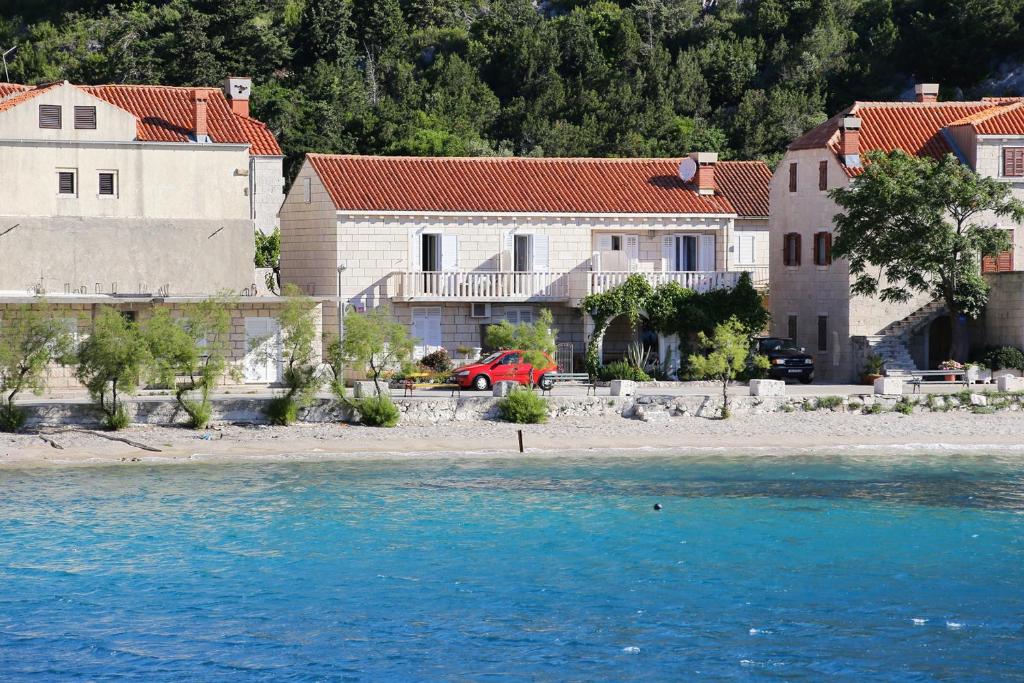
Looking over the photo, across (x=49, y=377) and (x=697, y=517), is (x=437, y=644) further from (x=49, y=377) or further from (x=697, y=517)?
(x=49, y=377)

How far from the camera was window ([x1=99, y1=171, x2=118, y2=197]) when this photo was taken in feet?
156

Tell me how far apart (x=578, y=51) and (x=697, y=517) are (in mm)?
64609

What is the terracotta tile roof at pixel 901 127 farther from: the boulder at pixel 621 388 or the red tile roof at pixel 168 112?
the red tile roof at pixel 168 112

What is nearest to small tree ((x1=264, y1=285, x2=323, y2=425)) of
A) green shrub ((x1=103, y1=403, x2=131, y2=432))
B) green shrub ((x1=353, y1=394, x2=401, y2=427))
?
green shrub ((x1=353, y1=394, x2=401, y2=427))

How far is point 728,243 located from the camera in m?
51.8

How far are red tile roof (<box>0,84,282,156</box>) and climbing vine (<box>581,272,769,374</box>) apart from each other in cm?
1315

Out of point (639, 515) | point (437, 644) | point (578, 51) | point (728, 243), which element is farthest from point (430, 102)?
point (437, 644)

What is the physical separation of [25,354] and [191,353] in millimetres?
4142

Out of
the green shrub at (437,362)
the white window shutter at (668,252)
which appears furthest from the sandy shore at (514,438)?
the white window shutter at (668,252)

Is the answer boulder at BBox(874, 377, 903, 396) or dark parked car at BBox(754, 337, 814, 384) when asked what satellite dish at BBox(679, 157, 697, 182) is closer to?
dark parked car at BBox(754, 337, 814, 384)

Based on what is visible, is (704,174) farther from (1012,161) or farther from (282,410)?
(282,410)

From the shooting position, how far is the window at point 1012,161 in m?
50.1

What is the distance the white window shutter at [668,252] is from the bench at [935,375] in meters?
9.43

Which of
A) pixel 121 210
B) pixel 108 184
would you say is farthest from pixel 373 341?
pixel 108 184
